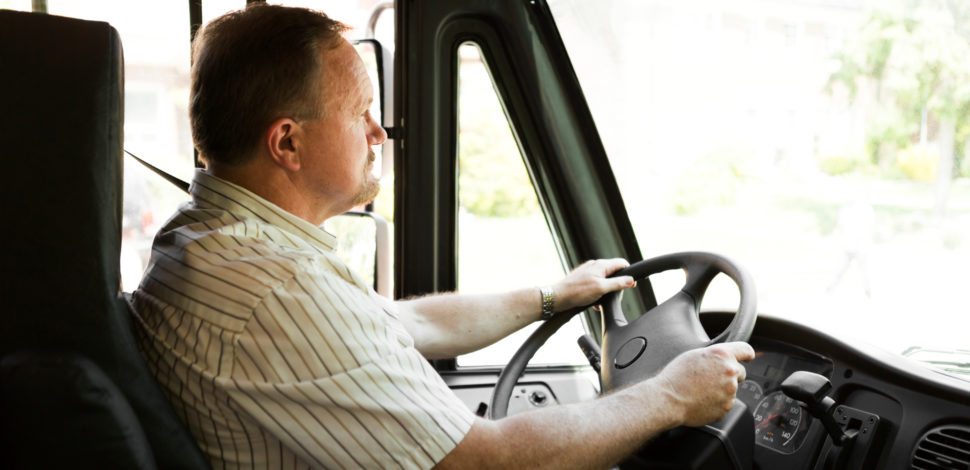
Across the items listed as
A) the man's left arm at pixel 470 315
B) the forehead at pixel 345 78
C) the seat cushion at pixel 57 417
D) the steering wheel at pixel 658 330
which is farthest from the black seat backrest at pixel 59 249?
the man's left arm at pixel 470 315

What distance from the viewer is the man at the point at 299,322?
1.09 meters

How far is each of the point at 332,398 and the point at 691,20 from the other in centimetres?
146

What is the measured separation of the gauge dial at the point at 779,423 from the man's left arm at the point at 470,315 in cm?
48

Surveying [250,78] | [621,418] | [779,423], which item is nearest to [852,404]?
[779,423]

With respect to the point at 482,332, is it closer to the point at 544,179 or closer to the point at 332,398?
the point at 544,179

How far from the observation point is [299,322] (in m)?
1.09

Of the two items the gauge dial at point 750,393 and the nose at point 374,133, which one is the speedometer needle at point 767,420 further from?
the nose at point 374,133

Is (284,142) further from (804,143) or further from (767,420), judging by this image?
(804,143)

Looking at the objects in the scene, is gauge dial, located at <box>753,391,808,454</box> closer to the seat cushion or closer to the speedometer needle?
the speedometer needle

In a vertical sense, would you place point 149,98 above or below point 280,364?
above

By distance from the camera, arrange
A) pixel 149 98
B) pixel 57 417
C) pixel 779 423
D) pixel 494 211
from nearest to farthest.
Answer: pixel 57 417 → pixel 779 423 → pixel 149 98 → pixel 494 211

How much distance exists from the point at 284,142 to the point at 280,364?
1.54ft

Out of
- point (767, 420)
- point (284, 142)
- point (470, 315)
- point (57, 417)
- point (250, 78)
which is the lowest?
point (767, 420)

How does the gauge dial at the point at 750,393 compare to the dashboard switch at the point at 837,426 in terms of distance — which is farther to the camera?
the gauge dial at the point at 750,393
